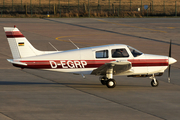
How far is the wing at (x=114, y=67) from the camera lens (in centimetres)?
1403

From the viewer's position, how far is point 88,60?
1462cm

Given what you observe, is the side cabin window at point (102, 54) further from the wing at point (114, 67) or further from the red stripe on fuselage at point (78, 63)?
the wing at point (114, 67)

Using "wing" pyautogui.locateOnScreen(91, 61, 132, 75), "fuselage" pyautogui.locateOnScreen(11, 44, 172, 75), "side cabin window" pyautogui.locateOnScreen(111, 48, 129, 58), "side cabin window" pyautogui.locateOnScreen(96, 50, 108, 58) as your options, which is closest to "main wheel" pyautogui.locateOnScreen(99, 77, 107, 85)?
"wing" pyautogui.locateOnScreen(91, 61, 132, 75)

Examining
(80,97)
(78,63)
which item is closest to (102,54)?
(78,63)

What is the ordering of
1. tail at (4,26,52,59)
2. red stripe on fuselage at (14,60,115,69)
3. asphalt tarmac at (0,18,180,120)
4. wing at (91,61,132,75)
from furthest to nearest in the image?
tail at (4,26,52,59), red stripe on fuselage at (14,60,115,69), wing at (91,61,132,75), asphalt tarmac at (0,18,180,120)

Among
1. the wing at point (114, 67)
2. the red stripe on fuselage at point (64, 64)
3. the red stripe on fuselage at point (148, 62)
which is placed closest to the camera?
the wing at point (114, 67)

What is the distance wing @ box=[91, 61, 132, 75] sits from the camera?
1403cm

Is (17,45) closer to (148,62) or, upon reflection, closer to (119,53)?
(119,53)

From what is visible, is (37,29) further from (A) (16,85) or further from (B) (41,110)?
(B) (41,110)

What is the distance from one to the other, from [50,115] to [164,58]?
20.9ft

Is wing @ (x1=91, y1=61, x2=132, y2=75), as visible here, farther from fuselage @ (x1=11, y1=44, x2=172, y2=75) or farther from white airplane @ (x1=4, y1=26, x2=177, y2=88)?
fuselage @ (x1=11, y1=44, x2=172, y2=75)

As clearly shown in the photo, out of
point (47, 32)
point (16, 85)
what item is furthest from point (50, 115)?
point (47, 32)

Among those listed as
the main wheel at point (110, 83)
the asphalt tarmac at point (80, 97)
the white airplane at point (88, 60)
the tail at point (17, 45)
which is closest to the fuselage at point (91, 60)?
the white airplane at point (88, 60)

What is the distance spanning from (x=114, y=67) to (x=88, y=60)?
45.9 inches
